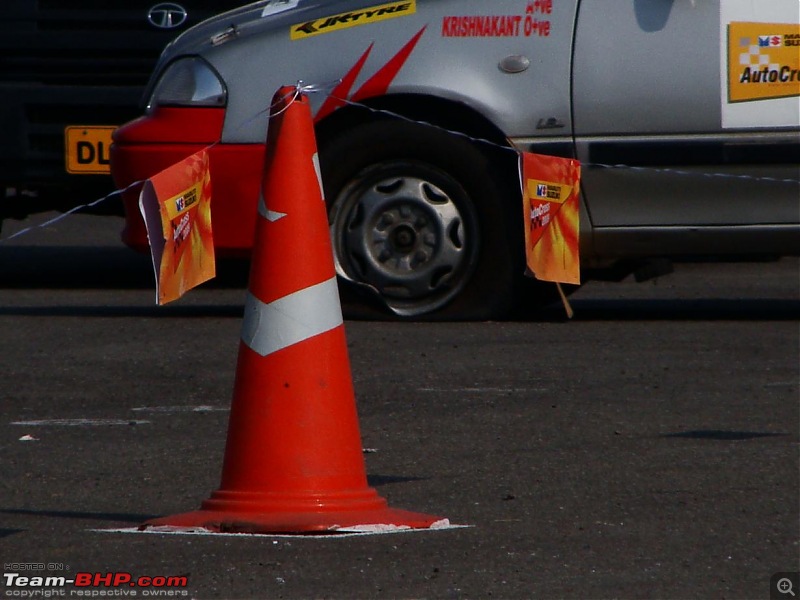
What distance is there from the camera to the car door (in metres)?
7.52

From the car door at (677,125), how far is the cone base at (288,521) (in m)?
3.84

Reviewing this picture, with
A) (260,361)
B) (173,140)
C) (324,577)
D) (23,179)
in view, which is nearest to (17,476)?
(260,361)

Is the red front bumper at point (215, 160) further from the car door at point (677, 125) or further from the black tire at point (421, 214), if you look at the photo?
the car door at point (677, 125)

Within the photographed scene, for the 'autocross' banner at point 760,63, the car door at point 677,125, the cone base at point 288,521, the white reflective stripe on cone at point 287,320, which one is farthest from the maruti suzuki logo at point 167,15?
the cone base at point 288,521

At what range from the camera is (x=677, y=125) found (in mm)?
7574

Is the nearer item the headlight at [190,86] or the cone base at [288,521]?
the cone base at [288,521]

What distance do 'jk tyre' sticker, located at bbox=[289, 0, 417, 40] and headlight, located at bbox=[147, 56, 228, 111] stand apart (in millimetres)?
390

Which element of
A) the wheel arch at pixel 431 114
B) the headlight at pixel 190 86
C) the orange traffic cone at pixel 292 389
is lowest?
the orange traffic cone at pixel 292 389

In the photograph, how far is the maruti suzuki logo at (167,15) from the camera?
9906 millimetres

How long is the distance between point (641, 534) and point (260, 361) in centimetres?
93

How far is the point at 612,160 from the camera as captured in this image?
299 inches

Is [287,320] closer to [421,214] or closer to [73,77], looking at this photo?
[421,214]

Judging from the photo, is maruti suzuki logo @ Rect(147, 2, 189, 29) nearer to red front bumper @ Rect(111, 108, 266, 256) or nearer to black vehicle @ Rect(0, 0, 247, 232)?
black vehicle @ Rect(0, 0, 247, 232)

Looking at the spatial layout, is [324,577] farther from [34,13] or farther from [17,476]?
[34,13]
